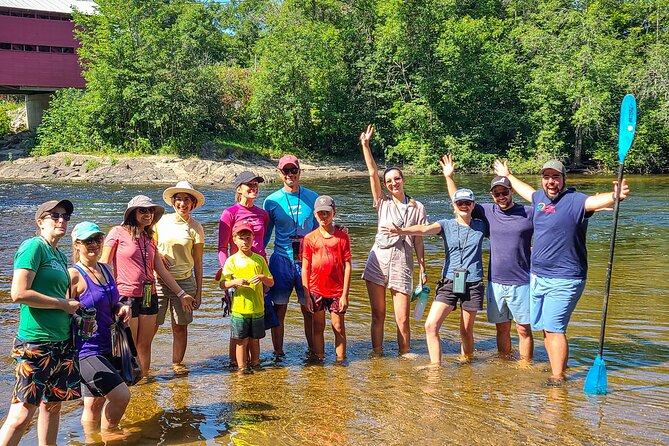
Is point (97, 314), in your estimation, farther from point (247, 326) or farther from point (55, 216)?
point (247, 326)

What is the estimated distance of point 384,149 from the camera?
4491cm

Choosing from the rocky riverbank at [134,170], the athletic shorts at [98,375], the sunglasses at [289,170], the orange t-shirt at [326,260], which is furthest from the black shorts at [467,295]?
the rocky riverbank at [134,170]

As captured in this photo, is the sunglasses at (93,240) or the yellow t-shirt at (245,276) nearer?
→ the sunglasses at (93,240)

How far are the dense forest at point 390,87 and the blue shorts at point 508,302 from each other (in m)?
32.8

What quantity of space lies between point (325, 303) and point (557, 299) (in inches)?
86.9

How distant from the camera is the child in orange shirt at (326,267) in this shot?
276 inches

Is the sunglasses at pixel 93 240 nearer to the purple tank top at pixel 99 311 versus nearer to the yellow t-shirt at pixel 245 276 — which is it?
the purple tank top at pixel 99 311

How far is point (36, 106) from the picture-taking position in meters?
47.6

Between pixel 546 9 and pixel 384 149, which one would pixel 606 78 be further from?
pixel 384 149

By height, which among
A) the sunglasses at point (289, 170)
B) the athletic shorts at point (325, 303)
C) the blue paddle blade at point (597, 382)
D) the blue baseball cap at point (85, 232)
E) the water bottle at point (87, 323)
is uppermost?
the sunglasses at point (289, 170)

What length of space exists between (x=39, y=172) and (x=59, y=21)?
13448mm

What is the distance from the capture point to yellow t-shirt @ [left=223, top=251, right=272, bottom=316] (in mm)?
6715

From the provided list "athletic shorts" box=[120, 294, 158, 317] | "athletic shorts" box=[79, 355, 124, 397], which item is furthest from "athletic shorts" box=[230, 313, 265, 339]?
"athletic shorts" box=[79, 355, 124, 397]

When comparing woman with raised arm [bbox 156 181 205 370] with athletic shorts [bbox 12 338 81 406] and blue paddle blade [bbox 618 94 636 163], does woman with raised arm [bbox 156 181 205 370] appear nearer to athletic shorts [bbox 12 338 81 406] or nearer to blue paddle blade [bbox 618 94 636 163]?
athletic shorts [bbox 12 338 81 406]
